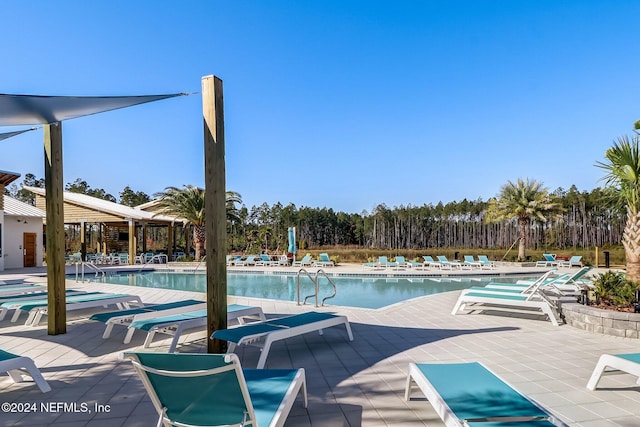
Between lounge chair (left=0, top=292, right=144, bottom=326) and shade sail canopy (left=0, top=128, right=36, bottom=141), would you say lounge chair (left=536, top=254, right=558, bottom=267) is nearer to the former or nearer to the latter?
lounge chair (left=0, top=292, right=144, bottom=326)

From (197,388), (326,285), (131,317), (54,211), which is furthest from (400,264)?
(197,388)

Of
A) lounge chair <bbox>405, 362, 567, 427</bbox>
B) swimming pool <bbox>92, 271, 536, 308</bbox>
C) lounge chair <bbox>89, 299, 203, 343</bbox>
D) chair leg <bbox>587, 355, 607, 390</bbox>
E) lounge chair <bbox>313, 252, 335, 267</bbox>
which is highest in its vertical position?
lounge chair <bbox>405, 362, 567, 427</bbox>

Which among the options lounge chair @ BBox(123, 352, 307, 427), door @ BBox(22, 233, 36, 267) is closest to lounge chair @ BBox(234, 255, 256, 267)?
door @ BBox(22, 233, 36, 267)

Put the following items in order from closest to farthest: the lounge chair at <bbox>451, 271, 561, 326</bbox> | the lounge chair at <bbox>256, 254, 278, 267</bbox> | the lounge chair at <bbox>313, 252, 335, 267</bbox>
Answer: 1. the lounge chair at <bbox>451, 271, 561, 326</bbox>
2. the lounge chair at <bbox>313, 252, 335, 267</bbox>
3. the lounge chair at <bbox>256, 254, 278, 267</bbox>

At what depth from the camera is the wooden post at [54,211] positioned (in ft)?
17.3

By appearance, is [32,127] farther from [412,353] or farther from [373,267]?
[373,267]

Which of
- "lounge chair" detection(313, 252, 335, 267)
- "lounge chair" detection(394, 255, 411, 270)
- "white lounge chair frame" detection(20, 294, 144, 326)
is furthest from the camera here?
"lounge chair" detection(313, 252, 335, 267)

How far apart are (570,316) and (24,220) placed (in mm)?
22566

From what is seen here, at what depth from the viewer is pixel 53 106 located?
4.12 meters

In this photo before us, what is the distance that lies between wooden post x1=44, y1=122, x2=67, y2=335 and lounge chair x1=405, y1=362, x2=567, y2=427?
15.6ft

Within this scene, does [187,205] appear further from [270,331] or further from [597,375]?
[597,375]

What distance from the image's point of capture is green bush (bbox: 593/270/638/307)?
556 cm

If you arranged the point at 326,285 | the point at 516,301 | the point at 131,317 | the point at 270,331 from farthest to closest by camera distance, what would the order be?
the point at 326,285 < the point at 516,301 < the point at 131,317 < the point at 270,331

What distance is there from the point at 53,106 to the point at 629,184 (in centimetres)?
805
